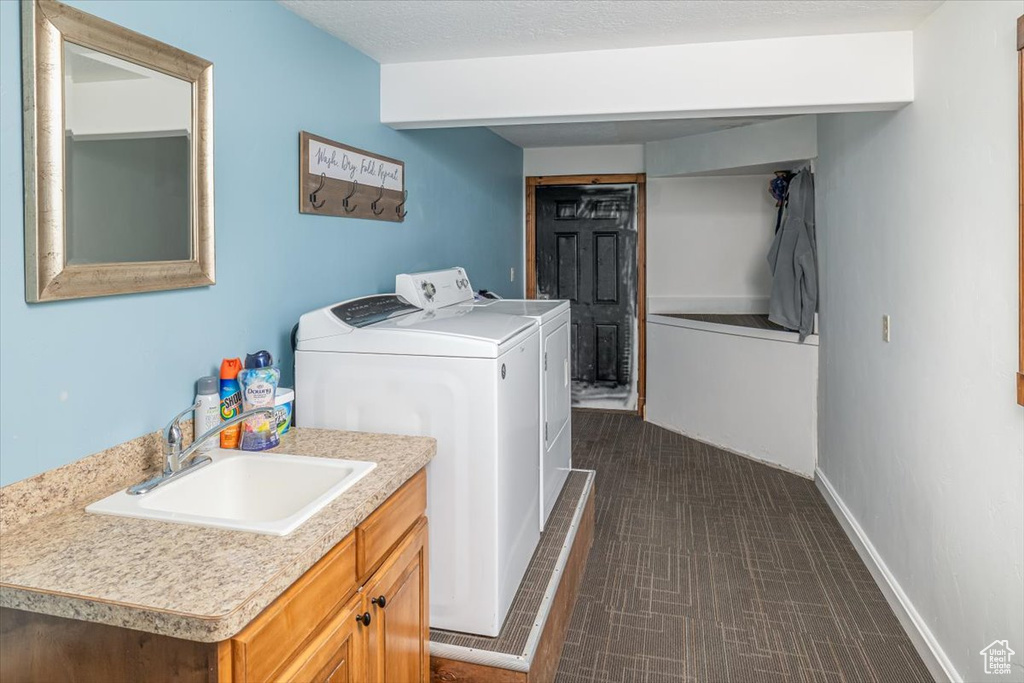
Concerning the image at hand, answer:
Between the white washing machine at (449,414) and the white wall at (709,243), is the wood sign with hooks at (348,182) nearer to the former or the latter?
the white washing machine at (449,414)

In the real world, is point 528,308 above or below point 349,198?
below

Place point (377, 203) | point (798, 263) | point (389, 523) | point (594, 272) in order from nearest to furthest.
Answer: point (389, 523) → point (377, 203) → point (798, 263) → point (594, 272)

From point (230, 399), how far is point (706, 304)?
424 cm

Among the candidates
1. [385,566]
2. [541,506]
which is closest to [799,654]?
[541,506]

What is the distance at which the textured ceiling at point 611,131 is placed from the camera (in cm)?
438

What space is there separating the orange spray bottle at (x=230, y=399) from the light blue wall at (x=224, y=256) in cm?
6

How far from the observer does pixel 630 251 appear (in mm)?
5539

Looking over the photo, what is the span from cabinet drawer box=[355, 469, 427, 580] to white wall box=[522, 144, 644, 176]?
13.6 feet

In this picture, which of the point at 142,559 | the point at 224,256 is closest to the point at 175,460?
the point at 142,559

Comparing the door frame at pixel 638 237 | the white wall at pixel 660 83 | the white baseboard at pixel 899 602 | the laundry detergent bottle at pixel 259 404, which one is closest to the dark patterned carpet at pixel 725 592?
the white baseboard at pixel 899 602

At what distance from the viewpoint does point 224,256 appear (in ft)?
6.08

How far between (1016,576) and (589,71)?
6.82 ft

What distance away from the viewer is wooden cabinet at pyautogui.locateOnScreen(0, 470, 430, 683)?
106cm

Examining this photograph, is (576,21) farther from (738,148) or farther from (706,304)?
(706,304)
